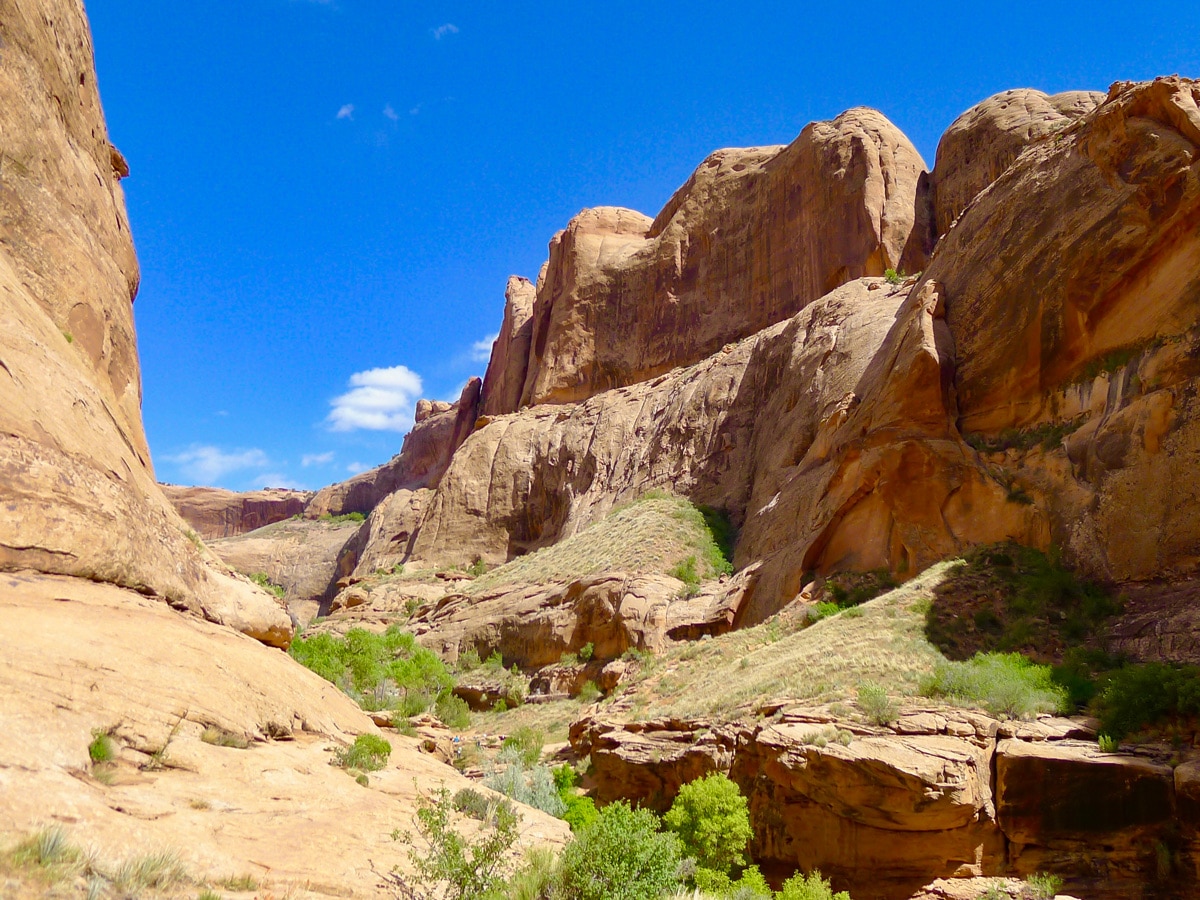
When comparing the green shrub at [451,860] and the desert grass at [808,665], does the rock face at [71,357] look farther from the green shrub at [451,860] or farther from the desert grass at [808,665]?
the desert grass at [808,665]

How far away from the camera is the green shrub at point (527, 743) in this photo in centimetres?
2211

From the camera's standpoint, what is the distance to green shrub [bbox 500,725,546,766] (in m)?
22.1

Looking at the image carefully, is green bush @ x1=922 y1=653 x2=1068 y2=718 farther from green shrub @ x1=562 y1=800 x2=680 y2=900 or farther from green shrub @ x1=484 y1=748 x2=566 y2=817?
green shrub @ x1=562 y1=800 x2=680 y2=900

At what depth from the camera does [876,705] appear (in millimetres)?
15242

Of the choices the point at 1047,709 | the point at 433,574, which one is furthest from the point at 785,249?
the point at 1047,709

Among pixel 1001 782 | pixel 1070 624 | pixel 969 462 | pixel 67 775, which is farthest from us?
pixel 969 462

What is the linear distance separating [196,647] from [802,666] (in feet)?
42.5

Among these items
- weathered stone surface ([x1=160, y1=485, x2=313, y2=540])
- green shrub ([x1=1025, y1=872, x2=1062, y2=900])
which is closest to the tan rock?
green shrub ([x1=1025, y1=872, x2=1062, y2=900])

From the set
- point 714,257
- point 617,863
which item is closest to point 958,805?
point 617,863

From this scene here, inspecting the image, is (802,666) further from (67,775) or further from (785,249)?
(785,249)

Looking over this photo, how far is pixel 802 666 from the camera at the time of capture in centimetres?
1883

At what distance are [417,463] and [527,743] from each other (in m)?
56.0

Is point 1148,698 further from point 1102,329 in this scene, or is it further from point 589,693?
point 589,693

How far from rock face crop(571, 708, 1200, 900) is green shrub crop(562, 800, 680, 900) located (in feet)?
17.1
